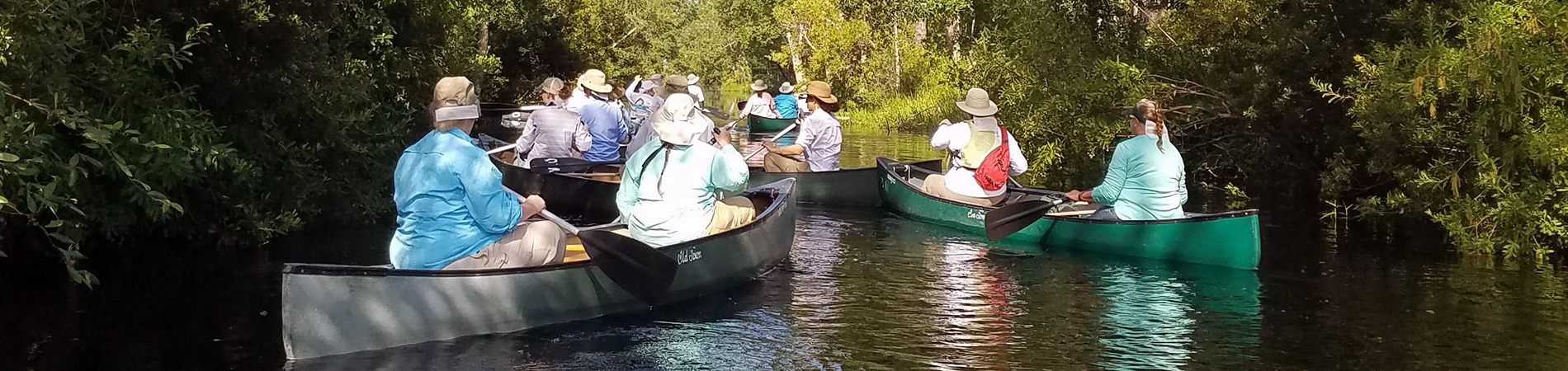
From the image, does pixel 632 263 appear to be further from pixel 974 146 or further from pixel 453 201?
pixel 974 146

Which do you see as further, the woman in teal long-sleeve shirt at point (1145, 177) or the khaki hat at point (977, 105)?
the khaki hat at point (977, 105)

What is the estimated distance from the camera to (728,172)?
9.05 meters

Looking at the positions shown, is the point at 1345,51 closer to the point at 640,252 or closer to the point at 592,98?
the point at 592,98

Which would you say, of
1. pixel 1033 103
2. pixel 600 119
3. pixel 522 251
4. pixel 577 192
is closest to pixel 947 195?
pixel 577 192

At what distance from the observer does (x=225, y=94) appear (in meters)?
11.5

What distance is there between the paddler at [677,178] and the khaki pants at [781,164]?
6542mm

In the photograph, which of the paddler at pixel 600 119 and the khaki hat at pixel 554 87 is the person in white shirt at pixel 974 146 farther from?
the khaki hat at pixel 554 87

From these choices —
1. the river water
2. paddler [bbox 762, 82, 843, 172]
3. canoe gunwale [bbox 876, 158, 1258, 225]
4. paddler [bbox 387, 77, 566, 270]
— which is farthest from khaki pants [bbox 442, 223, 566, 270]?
paddler [bbox 762, 82, 843, 172]

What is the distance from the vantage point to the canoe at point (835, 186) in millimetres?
15453

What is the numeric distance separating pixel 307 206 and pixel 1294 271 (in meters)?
7.80

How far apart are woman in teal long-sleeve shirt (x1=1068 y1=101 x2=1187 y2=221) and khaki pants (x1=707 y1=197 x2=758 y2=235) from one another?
2.84 m

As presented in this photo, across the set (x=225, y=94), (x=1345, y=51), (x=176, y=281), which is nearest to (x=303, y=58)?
(x=225, y=94)

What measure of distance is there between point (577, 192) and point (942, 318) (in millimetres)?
6572

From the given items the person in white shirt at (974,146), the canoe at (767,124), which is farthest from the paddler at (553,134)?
the canoe at (767,124)
